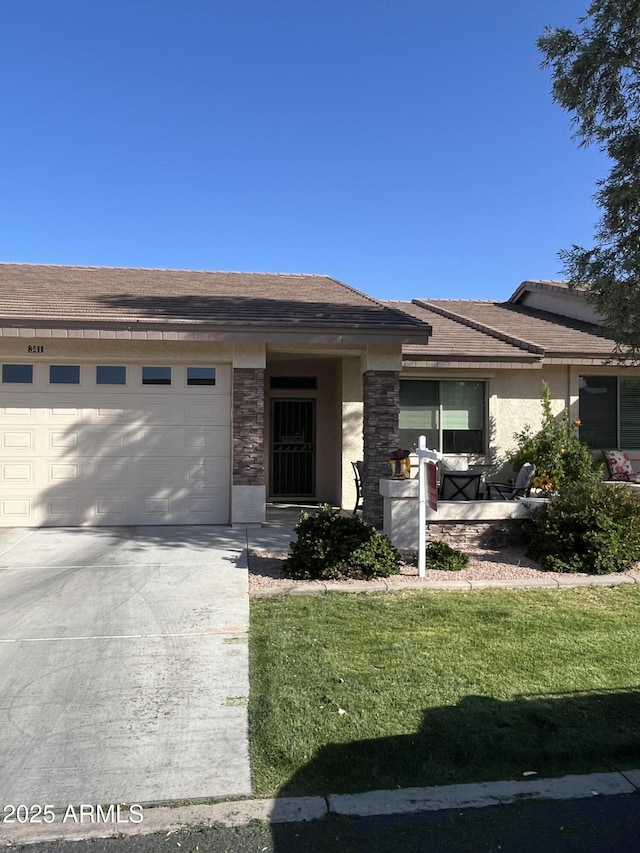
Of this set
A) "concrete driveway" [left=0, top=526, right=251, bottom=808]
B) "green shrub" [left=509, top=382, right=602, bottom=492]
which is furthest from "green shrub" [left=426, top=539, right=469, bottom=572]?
"green shrub" [left=509, top=382, right=602, bottom=492]

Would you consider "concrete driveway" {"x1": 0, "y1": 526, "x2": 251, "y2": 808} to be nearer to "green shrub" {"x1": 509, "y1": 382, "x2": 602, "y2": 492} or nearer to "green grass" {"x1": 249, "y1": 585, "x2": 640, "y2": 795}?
"green grass" {"x1": 249, "y1": 585, "x2": 640, "y2": 795}

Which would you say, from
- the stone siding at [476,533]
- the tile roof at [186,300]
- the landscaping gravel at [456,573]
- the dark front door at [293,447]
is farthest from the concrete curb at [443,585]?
the dark front door at [293,447]

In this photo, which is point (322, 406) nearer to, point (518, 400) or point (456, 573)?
point (518, 400)

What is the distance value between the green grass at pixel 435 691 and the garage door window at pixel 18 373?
19.5 ft

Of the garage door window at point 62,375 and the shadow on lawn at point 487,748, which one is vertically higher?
the garage door window at point 62,375

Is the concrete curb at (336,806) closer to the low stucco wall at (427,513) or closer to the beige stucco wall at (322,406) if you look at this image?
the low stucco wall at (427,513)

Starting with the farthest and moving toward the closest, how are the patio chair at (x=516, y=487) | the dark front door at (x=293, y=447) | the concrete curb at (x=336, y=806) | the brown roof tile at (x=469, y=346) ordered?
the dark front door at (x=293, y=447) < the brown roof tile at (x=469, y=346) < the patio chair at (x=516, y=487) < the concrete curb at (x=336, y=806)

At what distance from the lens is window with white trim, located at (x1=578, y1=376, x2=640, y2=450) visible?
1306cm

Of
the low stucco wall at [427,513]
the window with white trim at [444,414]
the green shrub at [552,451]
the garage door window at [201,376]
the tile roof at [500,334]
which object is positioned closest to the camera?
the low stucco wall at [427,513]

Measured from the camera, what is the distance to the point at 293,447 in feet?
44.8

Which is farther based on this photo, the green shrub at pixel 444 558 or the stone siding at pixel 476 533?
the stone siding at pixel 476 533

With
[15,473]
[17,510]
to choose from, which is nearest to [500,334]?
[15,473]

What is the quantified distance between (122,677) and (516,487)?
8343mm

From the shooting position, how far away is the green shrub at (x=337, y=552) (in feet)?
23.5
